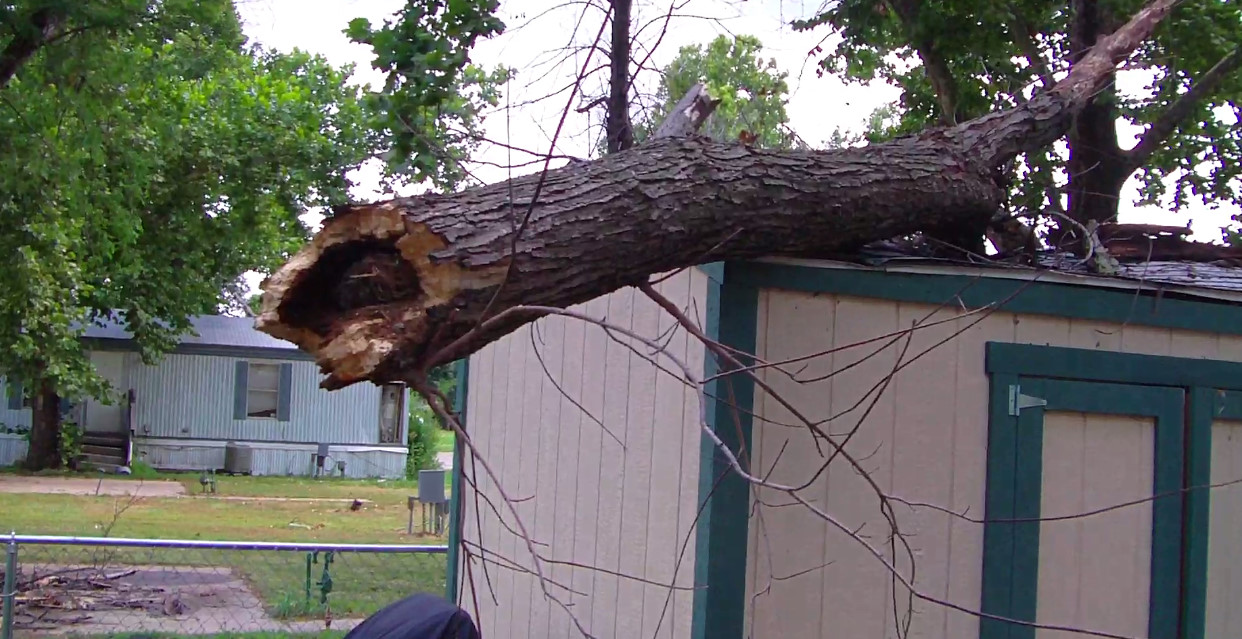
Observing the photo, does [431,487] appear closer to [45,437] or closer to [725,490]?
[725,490]

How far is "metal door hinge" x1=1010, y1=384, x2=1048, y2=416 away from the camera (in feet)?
15.5

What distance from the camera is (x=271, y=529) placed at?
15.9 meters

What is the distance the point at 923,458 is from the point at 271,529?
12.8m

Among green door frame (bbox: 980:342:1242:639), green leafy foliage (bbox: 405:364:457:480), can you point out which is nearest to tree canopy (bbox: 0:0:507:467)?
green door frame (bbox: 980:342:1242:639)

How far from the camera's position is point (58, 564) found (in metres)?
11.3

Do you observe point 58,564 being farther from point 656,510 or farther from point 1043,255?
point 1043,255

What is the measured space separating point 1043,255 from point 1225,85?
409cm

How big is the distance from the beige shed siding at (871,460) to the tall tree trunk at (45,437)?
22785 mm

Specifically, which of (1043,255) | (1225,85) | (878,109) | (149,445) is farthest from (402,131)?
(149,445)

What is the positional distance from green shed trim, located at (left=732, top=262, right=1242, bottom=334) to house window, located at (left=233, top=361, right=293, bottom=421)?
23279 mm

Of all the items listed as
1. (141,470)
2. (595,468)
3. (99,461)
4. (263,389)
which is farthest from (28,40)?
(263,389)

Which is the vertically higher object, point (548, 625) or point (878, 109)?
point (878, 109)

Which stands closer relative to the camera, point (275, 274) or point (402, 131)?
point (275, 274)

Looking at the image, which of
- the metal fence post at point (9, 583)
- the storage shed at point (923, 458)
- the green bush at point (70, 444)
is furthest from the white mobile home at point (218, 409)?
the storage shed at point (923, 458)
